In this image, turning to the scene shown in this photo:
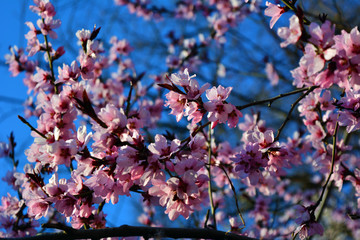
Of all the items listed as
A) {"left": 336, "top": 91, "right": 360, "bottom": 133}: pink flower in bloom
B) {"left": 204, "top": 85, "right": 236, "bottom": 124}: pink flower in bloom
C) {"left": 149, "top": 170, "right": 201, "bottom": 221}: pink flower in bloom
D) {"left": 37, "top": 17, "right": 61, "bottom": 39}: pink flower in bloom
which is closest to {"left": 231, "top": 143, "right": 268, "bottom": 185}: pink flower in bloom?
{"left": 204, "top": 85, "right": 236, "bottom": 124}: pink flower in bloom

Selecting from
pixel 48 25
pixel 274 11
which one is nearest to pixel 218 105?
pixel 274 11

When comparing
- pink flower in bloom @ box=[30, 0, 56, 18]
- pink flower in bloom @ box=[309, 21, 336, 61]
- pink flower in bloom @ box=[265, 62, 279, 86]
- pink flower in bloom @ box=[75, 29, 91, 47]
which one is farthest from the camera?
pink flower in bloom @ box=[265, 62, 279, 86]

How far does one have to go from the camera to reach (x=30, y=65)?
346 centimetres

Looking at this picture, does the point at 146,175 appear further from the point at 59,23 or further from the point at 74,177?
the point at 59,23

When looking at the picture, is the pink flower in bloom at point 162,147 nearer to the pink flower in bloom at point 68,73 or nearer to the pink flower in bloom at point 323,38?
the pink flower in bloom at point 323,38

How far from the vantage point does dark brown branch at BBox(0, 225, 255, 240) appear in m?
1.53

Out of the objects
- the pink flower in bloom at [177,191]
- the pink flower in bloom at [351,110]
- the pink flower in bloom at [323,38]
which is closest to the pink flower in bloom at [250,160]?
the pink flower in bloom at [177,191]

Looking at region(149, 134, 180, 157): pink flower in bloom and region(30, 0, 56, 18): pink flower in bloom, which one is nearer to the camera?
region(149, 134, 180, 157): pink flower in bloom

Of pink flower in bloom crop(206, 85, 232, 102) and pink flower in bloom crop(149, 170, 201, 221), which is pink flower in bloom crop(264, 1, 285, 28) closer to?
pink flower in bloom crop(206, 85, 232, 102)

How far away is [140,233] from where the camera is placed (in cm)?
166

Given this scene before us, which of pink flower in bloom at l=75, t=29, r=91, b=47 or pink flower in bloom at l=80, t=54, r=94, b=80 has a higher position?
pink flower in bloom at l=75, t=29, r=91, b=47

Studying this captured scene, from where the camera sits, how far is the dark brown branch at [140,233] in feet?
5.00

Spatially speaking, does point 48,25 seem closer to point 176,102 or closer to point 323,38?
point 176,102

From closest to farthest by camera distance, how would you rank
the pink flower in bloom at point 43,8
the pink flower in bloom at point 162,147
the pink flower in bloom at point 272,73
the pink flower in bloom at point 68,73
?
the pink flower in bloom at point 162,147 < the pink flower in bloom at point 68,73 < the pink flower in bloom at point 43,8 < the pink flower in bloom at point 272,73
